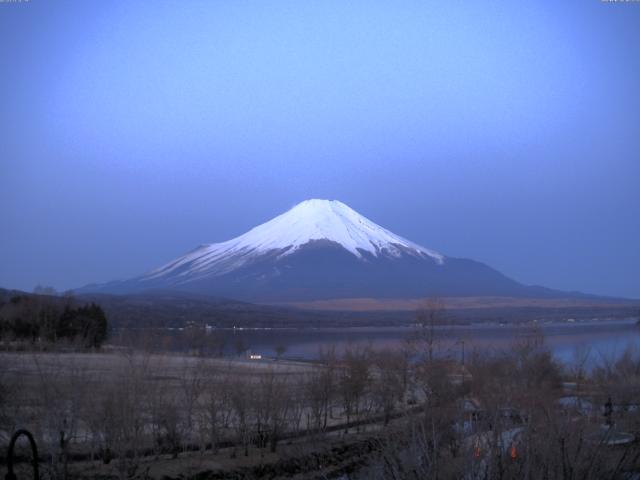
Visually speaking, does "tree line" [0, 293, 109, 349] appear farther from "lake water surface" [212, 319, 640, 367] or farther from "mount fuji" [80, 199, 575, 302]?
"mount fuji" [80, 199, 575, 302]

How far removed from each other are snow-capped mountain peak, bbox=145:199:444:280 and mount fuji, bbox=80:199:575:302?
202mm

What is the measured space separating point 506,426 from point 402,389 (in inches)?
547

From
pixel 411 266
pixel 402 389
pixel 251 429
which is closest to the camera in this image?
pixel 251 429

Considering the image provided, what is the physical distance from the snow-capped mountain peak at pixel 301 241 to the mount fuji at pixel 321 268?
0.20 m

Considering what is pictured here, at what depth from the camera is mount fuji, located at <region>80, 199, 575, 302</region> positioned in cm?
15225

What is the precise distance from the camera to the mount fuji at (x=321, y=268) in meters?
152

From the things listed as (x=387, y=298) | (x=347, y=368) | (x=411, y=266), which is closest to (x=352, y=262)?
(x=411, y=266)

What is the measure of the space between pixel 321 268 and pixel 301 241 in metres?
17.4

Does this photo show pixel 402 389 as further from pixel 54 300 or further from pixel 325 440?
pixel 54 300

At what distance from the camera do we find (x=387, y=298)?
141000 mm

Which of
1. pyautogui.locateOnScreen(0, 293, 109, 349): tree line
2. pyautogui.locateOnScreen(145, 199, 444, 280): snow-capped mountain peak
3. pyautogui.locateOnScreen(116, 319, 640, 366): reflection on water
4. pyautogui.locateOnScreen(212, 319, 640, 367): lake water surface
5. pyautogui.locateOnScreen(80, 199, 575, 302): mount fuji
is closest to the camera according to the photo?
pyautogui.locateOnScreen(212, 319, 640, 367): lake water surface

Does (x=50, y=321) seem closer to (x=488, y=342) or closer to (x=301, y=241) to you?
(x=488, y=342)

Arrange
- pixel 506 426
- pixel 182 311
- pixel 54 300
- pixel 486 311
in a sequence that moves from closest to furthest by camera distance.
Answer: pixel 506 426, pixel 54 300, pixel 182 311, pixel 486 311

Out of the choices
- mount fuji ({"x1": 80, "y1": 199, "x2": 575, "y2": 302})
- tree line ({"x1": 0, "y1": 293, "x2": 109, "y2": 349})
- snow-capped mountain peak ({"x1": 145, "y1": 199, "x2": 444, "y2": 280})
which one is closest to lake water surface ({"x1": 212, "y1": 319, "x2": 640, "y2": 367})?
tree line ({"x1": 0, "y1": 293, "x2": 109, "y2": 349})
